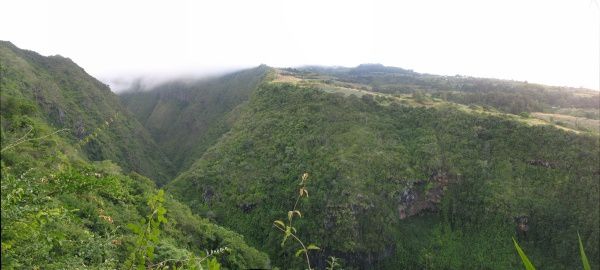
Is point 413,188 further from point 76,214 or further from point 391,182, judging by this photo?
point 76,214

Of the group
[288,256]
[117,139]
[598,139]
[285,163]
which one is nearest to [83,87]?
[117,139]

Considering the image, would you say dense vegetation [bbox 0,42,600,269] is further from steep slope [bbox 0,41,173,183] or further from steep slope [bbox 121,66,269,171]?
steep slope [bbox 121,66,269,171]

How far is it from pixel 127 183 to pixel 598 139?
4876 cm

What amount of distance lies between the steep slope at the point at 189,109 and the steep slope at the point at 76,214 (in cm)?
5314

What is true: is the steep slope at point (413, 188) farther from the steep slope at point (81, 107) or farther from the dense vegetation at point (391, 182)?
the steep slope at point (81, 107)

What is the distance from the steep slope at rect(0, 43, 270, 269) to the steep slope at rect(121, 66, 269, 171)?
174ft

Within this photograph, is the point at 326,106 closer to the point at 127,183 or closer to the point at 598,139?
the point at 598,139

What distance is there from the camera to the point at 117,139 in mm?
85125

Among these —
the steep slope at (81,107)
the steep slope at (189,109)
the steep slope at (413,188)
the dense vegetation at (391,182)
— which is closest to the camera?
the dense vegetation at (391,182)

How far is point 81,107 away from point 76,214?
3025 inches

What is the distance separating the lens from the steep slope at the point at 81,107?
62.4m

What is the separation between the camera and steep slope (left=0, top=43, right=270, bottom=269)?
3.48m

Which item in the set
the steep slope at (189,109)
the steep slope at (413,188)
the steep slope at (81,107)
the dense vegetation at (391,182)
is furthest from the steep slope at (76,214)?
the steep slope at (189,109)

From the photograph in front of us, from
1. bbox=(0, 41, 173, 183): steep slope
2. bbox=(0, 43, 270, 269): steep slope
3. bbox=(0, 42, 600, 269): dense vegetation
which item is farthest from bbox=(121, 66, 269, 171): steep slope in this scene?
bbox=(0, 43, 270, 269): steep slope
